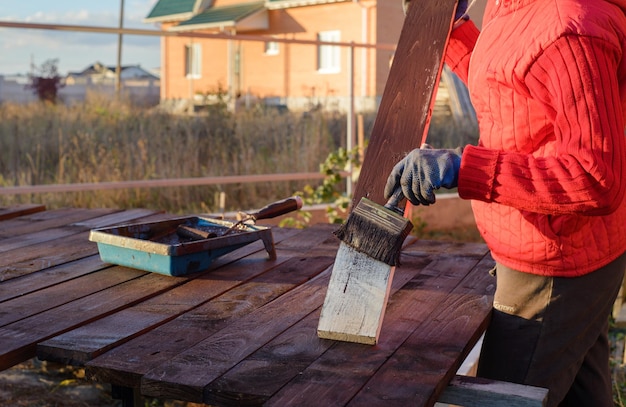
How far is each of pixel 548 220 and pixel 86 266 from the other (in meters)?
1.44

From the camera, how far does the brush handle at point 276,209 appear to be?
103 inches

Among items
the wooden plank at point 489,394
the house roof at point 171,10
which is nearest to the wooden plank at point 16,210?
the wooden plank at point 489,394

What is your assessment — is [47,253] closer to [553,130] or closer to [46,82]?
[553,130]

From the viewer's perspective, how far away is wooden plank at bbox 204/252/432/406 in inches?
60.6

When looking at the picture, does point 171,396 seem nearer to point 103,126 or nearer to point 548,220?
point 548,220

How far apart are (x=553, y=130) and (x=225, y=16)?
20.9m

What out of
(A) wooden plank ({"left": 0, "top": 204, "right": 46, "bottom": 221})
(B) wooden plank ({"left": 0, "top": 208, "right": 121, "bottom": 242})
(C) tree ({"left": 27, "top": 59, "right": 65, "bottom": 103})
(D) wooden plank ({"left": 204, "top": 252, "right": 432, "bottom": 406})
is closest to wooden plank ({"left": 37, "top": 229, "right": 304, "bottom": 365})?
(D) wooden plank ({"left": 204, "top": 252, "right": 432, "bottom": 406})

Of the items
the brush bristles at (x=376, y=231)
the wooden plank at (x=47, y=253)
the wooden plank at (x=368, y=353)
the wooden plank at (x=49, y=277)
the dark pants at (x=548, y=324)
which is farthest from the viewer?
the wooden plank at (x=47, y=253)

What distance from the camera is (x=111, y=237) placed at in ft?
8.13

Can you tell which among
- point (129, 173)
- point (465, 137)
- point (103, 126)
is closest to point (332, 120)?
point (465, 137)

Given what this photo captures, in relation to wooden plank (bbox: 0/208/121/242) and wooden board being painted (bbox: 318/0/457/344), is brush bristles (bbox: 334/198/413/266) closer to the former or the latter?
wooden board being painted (bbox: 318/0/457/344)

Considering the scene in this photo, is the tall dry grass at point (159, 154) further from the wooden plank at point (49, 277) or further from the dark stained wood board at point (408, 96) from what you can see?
the dark stained wood board at point (408, 96)

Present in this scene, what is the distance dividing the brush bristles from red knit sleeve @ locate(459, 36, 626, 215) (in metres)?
0.17

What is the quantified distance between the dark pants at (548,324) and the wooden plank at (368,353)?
0.52 ft
